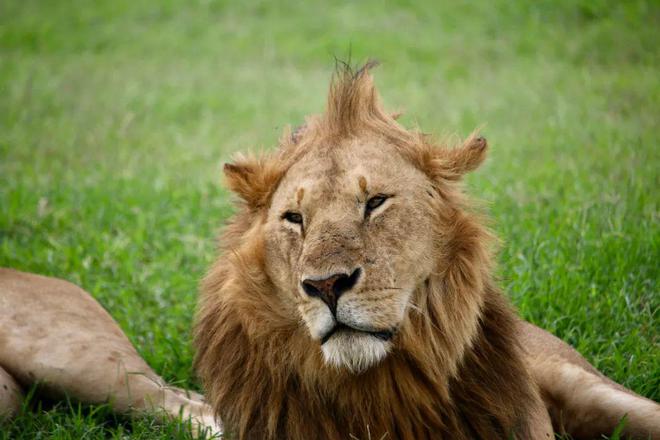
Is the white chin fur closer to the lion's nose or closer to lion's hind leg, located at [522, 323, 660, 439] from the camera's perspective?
the lion's nose

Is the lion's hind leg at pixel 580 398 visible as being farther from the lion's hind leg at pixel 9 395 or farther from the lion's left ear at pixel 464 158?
the lion's hind leg at pixel 9 395

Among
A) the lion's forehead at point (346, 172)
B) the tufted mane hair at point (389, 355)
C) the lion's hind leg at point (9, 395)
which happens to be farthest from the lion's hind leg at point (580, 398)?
the lion's hind leg at point (9, 395)

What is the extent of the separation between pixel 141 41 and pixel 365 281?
40.0 feet

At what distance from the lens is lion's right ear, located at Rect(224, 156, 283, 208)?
305 centimetres

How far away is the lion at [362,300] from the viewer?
266 cm

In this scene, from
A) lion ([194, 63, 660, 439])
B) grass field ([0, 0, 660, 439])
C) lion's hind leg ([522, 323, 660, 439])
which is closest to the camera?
lion ([194, 63, 660, 439])

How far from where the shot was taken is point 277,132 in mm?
9344

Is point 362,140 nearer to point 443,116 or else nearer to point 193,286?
point 193,286

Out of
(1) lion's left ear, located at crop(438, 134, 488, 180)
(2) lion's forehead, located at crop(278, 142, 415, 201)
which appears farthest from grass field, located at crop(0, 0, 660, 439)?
(2) lion's forehead, located at crop(278, 142, 415, 201)

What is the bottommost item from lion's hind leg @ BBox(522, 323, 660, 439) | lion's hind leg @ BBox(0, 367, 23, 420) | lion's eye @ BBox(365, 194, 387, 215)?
lion's hind leg @ BBox(0, 367, 23, 420)

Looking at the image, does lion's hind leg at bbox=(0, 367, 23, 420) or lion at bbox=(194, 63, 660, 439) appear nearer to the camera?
lion at bbox=(194, 63, 660, 439)

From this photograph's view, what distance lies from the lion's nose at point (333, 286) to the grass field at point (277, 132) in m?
0.83

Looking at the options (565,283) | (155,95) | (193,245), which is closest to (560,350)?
(565,283)

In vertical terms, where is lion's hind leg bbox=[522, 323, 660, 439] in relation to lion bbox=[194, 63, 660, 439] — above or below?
below
